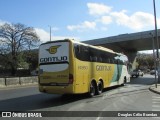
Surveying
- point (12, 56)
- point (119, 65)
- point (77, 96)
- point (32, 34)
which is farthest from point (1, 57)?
point (77, 96)

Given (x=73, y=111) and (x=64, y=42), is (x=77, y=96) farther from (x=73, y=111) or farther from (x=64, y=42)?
(x=73, y=111)

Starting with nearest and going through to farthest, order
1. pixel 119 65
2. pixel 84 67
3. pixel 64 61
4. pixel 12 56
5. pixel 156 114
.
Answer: pixel 156 114 < pixel 64 61 < pixel 84 67 < pixel 119 65 < pixel 12 56

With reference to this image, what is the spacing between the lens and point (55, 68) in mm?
16078

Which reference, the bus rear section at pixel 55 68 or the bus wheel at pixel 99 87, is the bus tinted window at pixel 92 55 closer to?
the bus rear section at pixel 55 68

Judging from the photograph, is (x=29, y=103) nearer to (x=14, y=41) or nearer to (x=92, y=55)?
(x=92, y=55)

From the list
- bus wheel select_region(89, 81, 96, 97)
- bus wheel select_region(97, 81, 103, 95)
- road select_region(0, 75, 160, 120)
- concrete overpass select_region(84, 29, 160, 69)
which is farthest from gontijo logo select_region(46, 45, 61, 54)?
concrete overpass select_region(84, 29, 160, 69)

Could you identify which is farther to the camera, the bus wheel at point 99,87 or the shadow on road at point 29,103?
the bus wheel at point 99,87

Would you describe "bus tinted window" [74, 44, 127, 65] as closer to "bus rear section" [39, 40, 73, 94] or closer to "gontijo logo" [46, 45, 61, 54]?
"bus rear section" [39, 40, 73, 94]

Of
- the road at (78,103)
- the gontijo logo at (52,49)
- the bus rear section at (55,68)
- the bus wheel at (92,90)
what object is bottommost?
the road at (78,103)

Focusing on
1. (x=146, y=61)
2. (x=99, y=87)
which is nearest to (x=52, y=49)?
(x=99, y=87)

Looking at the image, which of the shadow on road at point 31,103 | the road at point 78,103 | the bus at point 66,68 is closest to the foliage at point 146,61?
the bus at point 66,68

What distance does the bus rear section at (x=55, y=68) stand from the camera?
1569 cm

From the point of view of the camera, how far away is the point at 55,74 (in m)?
16.0

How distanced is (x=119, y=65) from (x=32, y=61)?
58.6 metres
